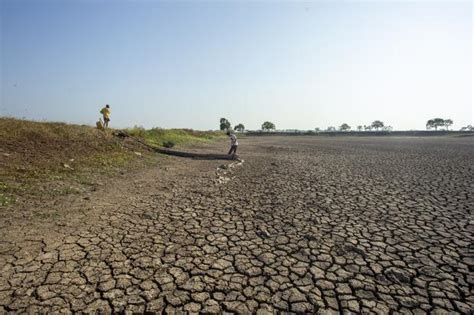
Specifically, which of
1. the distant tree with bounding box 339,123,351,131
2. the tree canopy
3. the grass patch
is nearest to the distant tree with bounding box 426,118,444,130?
the tree canopy

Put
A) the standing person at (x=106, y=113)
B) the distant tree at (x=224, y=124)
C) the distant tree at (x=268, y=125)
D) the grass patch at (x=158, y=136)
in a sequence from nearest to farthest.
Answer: the standing person at (x=106, y=113) < the grass patch at (x=158, y=136) < the distant tree at (x=224, y=124) < the distant tree at (x=268, y=125)

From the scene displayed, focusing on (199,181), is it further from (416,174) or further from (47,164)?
(416,174)

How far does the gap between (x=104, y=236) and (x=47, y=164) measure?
6.86 metres

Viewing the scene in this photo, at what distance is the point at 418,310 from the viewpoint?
10.5ft

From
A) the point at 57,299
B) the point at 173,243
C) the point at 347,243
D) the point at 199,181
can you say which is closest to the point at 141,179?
the point at 199,181

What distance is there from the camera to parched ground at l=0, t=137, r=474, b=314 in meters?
3.39

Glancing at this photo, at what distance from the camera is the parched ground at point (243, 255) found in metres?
3.39

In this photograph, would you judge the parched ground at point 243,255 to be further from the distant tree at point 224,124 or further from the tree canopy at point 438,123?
the tree canopy at point 438,123

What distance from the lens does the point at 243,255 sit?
15.0 ft

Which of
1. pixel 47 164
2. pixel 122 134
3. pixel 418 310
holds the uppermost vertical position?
pixel 122 134

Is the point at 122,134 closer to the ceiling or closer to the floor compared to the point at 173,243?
closer to the ceiling

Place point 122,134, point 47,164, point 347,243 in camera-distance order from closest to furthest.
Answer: point 347,243 → point 47,164 → point 122,134

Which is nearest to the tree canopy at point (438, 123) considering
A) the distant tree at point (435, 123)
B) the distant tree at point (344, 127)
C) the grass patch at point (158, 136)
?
the distant tree at point (435, 123)

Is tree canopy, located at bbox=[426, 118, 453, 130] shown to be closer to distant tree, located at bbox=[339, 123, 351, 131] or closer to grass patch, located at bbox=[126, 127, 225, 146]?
distant tree, located at bbox=[339, 123, 351, 131]
